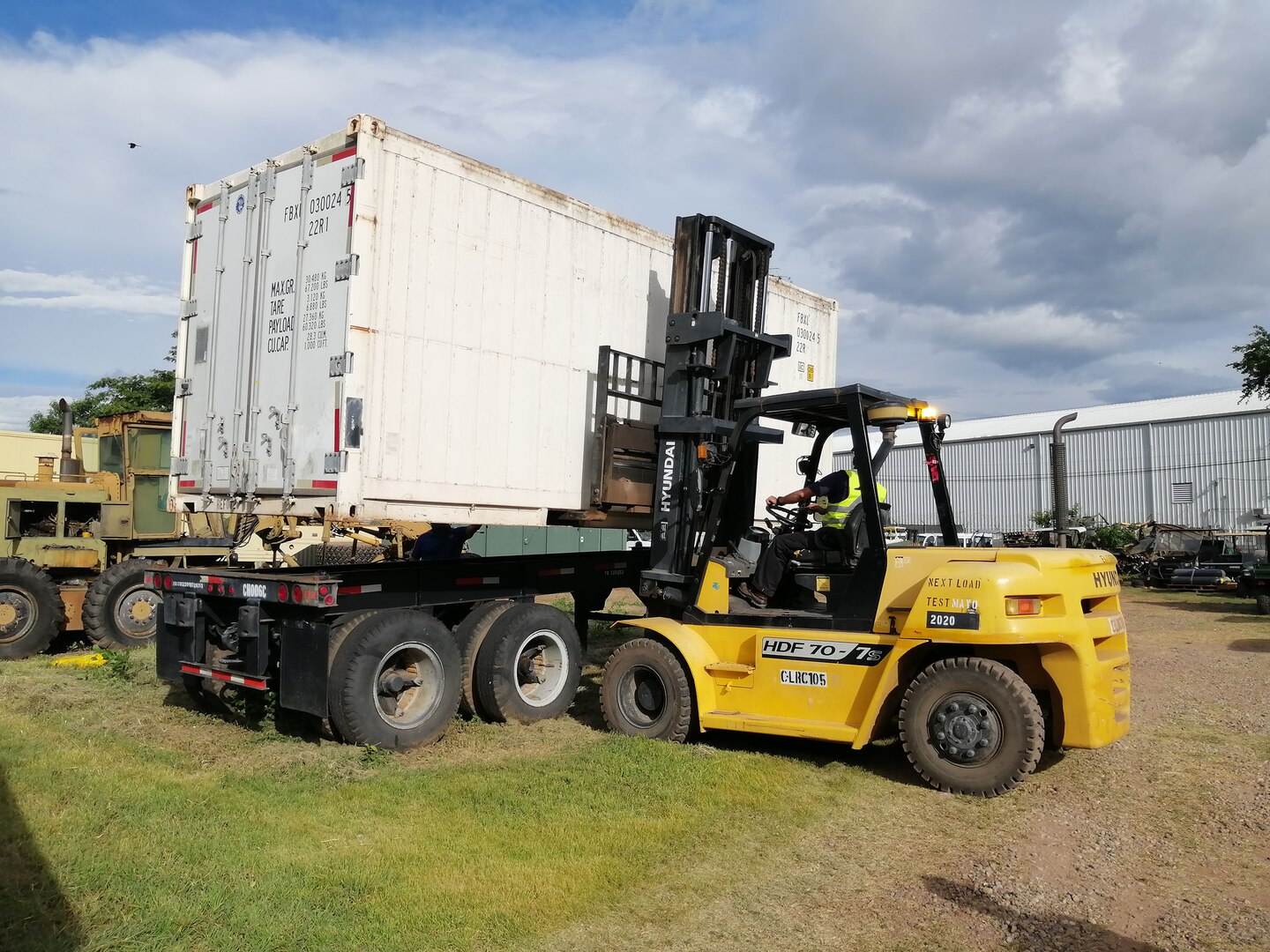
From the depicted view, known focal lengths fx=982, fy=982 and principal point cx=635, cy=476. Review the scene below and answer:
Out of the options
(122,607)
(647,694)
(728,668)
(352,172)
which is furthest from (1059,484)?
(122,607)

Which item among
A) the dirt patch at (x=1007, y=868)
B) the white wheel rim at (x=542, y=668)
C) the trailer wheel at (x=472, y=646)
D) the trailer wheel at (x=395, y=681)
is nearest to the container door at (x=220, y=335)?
the trailer wheel at (x=395, y=681)

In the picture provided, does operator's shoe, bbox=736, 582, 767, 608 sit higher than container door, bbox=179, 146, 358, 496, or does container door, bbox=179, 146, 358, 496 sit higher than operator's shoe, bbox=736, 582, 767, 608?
container door, bbox=179, 146, 358, 496

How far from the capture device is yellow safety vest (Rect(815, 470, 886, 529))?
7.11 meters

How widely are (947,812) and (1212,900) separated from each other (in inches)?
61.8

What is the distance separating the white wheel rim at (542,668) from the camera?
8312mm

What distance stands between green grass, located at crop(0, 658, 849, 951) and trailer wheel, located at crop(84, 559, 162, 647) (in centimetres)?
373

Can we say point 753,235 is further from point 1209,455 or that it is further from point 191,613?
point 1209,455

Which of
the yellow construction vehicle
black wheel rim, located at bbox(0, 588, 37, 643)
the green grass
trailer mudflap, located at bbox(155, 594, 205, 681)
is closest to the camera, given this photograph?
the green grass

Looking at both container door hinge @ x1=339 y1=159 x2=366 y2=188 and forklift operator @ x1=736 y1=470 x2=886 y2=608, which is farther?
forklift operator @ x1=736 y1=470 x2=886 y2=608

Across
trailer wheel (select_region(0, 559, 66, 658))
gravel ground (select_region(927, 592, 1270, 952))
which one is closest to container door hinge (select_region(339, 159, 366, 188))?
gravel ground (select_region(927, 592, 1270, 952))

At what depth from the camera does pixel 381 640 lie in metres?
7.13

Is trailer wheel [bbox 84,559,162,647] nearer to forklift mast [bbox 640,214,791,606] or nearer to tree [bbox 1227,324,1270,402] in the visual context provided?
forklift mast [bbox 640,214,791,606]

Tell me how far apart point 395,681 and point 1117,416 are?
41429mm

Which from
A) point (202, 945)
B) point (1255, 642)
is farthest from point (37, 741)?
point (1255, 642)
